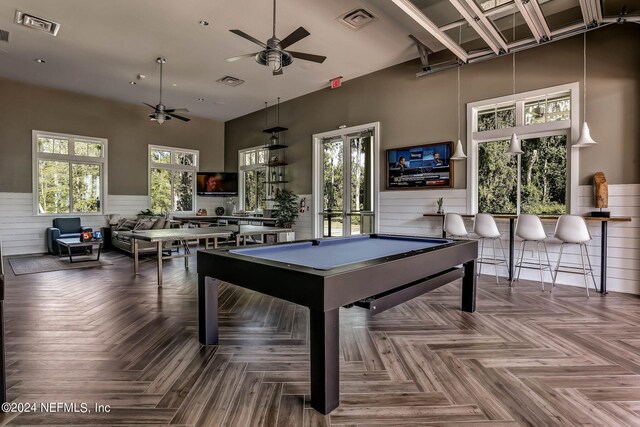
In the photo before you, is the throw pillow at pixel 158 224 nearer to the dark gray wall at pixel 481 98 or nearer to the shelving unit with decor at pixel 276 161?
the shelving unit with decor at pixel 276 161

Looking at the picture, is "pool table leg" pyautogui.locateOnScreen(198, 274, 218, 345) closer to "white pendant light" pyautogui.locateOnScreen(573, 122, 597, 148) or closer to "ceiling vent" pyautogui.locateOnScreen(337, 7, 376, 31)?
"ceiling vent" pyautogui.locateOnScreen(337, 7, 376, 31)

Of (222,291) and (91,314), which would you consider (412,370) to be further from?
(91,314)

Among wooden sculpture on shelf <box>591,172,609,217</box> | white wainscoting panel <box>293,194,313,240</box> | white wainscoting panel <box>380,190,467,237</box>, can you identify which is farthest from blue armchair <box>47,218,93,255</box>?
wooden sculpture on shelf <box>591,172,609,217</box>

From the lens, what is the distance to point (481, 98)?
5516mm

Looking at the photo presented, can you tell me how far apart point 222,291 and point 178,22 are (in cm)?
408

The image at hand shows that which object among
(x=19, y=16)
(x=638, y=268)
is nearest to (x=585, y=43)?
(x=638, y=268)

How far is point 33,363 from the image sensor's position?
7.90 feet

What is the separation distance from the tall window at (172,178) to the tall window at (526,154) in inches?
334

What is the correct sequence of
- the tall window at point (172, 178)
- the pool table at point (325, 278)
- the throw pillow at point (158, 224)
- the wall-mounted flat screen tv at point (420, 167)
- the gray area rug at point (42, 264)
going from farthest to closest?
1. the tall window at point (172, 178)
2. the throw pillow at point (158, 224)
3. the wall-mounted flat screen tv at point (420, 167)
4. the gray area rug at point (42, 264)
5. the pool table at point (325, 278)

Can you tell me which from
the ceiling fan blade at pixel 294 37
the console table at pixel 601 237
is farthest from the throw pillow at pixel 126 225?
the console table at pixel 601 237

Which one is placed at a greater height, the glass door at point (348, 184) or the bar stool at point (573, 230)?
the glass door at point (348, 184)

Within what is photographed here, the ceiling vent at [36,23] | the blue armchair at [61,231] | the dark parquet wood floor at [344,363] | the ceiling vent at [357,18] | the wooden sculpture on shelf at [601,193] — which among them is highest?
the ceiling vent at [357,18]

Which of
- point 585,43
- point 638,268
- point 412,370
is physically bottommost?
point 412,370

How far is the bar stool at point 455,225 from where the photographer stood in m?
5.23
